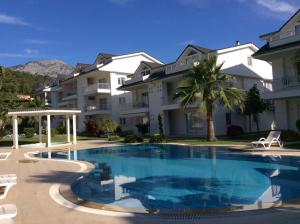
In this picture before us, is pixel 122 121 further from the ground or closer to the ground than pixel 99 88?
closer to the ground

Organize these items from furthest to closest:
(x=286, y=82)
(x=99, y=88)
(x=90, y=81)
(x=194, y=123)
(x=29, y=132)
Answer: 1. (x=90, y=81)
2. (x=99, y=88)
3. (x=29, y=132)
4. (x=194, y=123)
5. (x=286, y=82)

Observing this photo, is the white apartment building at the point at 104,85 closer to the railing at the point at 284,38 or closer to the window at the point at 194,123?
the window at the point at 194,123

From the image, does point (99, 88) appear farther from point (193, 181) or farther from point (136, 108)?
point (193, 181)

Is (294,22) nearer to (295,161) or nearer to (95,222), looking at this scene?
(295,161)

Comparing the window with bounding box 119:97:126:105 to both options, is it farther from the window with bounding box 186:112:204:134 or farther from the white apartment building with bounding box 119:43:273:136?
the window with bounding box 186:112:204:134

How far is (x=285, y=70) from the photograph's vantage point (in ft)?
103

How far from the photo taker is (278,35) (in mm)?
31156

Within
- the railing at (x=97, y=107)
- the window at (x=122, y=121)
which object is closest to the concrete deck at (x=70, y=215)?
the window at (x=122, y=121)

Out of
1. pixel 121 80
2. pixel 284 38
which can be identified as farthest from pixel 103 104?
pixel 284 38

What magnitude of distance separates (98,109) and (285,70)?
30.5m

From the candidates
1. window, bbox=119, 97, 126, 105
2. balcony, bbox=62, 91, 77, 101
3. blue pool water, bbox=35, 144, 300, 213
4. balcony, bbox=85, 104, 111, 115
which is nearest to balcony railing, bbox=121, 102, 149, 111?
window, bbox=119, 97, 126, 105

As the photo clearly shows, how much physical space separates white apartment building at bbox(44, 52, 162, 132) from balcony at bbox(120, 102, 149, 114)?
11.4 ft

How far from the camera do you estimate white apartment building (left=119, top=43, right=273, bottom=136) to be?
1535 inches

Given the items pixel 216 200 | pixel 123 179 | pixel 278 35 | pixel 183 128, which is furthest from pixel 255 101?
pixel 216 200
